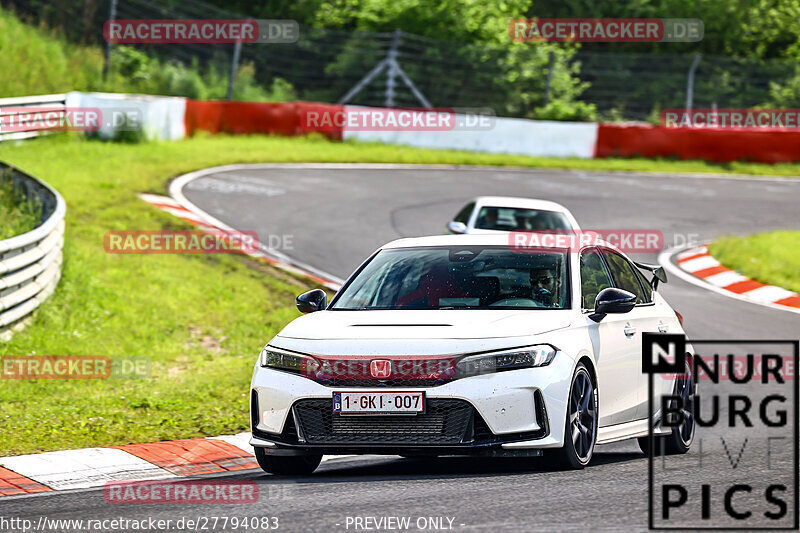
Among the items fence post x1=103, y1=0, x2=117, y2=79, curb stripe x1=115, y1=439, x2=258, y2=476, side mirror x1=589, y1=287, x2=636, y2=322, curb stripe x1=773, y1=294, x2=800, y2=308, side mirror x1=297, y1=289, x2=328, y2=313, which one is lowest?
curb stripe x1=773, y1=294, x2=800, y2=308

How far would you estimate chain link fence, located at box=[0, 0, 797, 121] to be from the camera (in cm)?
3606

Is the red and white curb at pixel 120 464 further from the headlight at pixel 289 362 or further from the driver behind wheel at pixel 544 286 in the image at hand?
the driver behind wheel at pixel 544 286

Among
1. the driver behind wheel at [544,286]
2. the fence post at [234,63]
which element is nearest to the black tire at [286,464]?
the driver behind wheel at [544,286]

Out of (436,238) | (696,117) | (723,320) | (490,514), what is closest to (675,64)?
(696,117)

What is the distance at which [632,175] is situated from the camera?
30688 mm

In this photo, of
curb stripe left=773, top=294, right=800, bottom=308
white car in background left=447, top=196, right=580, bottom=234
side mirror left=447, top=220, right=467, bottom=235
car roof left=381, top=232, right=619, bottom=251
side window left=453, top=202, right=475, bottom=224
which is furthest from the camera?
side window left=453, top=202, right=475, bottom=224

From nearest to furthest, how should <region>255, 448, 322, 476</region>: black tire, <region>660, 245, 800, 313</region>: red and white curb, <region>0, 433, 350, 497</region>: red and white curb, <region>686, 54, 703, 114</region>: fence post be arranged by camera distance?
<region>255, 448, 322, 476</region>: black tire < <region>0, 433, 350, 497</region>: red and white curb < <region>660, 245, 800, 313</region>: red and white curb < <region>686, 54, 703, 114</region>: fence post

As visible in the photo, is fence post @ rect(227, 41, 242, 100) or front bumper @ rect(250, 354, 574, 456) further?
fence post @ rect(227, 41, 242, 100)

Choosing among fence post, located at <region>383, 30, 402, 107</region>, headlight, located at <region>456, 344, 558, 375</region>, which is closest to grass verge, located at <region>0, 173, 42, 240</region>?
headlight, located at <region>456, 344, 558, 375</region>

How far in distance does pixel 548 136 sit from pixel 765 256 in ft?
49.3

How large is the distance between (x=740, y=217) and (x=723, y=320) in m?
10.2

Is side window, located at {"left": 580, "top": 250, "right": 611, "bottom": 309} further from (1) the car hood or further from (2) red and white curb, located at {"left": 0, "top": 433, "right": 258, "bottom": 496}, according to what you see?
(2) red and white curb, located at {"left": 0, "top": 433, "right": 258, "bottom": 496}

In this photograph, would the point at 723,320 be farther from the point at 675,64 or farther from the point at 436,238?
the point at 675,64

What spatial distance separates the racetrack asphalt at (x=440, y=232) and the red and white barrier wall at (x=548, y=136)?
2.76 metres
